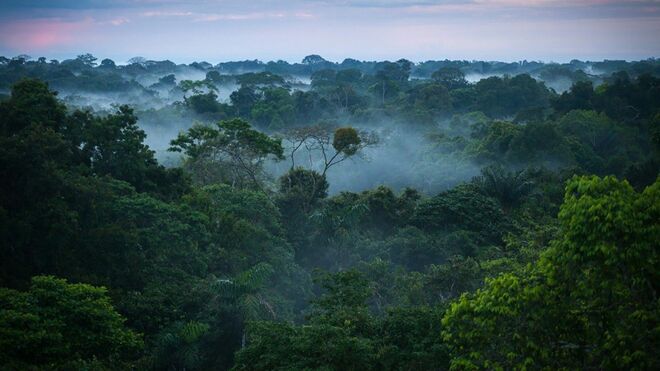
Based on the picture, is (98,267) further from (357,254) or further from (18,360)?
(357,254)

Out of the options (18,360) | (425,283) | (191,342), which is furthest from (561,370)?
(425,283)

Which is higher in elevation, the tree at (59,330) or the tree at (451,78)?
the tree at (451,78)

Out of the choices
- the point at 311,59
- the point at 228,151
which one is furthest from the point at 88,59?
the point at 228,151

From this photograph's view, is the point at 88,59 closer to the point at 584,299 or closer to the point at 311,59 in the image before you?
the point at 311,59

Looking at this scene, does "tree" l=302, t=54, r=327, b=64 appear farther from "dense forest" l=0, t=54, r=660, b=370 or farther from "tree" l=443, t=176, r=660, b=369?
"tree" l=443, t=176, r=660, b=369

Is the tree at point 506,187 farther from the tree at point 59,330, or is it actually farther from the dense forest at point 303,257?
the tree at point 59,330

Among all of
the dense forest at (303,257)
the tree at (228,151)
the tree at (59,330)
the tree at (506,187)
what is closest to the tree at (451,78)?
the dense forest at (303,257)

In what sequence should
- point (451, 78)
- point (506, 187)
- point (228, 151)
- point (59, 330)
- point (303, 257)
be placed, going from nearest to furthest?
1. point (59, 330)
2. point (303, 257)
3. point (506, 187)
4. point (228, 151)
5. point (451, 78)
